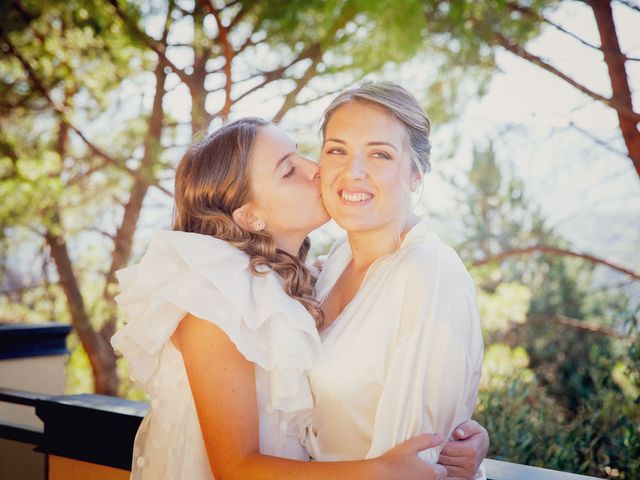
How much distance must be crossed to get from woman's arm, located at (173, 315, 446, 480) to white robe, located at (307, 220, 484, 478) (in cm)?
6

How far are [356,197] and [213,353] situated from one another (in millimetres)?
674

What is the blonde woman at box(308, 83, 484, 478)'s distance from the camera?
5.82 ft

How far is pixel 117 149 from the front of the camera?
24.9 ft

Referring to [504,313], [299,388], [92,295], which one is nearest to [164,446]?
[299,388]

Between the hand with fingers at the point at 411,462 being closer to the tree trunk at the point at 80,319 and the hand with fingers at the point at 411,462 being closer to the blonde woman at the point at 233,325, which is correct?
the blonde woman at the point at 233,325

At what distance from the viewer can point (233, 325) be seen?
1839mm

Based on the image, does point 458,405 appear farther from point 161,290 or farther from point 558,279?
point 558,279

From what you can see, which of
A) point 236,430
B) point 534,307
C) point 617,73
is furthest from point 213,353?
point 534,307

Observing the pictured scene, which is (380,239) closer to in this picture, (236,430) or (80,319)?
(236,430)

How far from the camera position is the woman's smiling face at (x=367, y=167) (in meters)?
2.18

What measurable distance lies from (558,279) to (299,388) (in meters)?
6.57

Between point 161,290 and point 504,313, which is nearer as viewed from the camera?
point 161,290

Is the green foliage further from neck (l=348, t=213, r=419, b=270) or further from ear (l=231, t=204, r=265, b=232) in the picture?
ear (l=231, t=204, r=265, b=232)

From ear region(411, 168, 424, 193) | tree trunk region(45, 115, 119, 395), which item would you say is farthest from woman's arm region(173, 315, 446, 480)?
tree trunk region(45, 115, 119, 395)
